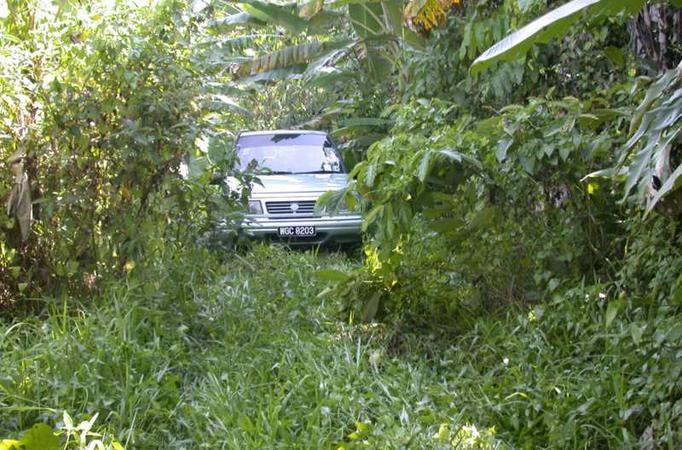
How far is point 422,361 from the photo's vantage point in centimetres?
593

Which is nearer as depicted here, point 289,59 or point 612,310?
point 612,310

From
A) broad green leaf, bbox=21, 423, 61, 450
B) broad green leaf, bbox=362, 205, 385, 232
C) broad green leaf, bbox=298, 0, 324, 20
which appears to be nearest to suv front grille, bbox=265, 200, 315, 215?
broad green leaf, bbox=298, 0, 324, 20

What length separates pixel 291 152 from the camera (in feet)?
41.5

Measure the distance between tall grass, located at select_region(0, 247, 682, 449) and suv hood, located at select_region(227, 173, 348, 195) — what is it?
447cm

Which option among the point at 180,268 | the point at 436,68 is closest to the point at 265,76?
the point at 436,68

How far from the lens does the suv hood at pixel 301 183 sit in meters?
11.2

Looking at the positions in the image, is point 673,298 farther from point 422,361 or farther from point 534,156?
point 422,361

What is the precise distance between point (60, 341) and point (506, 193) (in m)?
2.80

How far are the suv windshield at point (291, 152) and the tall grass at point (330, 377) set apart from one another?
564 cm

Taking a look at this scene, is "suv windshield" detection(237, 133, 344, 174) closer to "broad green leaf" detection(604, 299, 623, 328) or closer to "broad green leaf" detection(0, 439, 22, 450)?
"broad green leaf" detection(604, 299, 623, 328)

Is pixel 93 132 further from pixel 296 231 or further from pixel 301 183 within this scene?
pixel 301 183

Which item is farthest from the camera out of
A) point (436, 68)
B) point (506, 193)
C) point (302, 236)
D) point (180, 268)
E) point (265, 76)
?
point (265, 76)

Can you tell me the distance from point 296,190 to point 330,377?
5935mm

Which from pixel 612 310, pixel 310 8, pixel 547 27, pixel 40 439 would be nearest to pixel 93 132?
pixel 40 439
